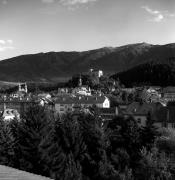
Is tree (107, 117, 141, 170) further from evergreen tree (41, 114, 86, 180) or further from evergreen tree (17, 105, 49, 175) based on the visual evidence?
evergreen tree (17, 105, 49, 175)

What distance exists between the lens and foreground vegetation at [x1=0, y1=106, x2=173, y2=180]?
31.5 metres

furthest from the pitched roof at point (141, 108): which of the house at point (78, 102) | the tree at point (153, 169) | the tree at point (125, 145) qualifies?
the tree at point (153, 169)

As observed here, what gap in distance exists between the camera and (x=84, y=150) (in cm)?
4019

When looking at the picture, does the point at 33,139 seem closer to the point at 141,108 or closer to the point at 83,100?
the point at 141,108

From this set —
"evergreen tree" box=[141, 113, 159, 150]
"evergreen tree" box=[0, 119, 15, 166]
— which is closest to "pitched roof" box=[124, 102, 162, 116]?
"evergreen tree" box=[141, 113, 159, 150]

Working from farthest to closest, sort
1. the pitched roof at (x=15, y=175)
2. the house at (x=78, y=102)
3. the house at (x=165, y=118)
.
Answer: the house at (x=78, y=102) < the house at (x=165, y=118) < the pitched roof at (x=15, y=175)

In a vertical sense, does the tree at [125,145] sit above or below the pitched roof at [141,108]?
below

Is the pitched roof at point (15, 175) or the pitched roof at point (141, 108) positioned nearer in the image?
the pitched roof at point (15, 175)

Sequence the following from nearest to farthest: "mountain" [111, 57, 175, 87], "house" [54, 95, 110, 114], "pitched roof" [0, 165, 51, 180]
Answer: "pitched roof" [0, 165, 51, 180]
"house" [54, 95, 110, 114]
"mountain" [111, 57, 175, 87]

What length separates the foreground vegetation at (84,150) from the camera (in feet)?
103

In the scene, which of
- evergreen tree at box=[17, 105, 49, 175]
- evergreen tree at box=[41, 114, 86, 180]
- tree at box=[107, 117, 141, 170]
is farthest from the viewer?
tree at box=[107, 117, 141, 170]

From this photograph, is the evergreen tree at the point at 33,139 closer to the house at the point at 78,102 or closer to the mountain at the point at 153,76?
the house at the point at 78,102

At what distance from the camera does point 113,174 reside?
33031 mm

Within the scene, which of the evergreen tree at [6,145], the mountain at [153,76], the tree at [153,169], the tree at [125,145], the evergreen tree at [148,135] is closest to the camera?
the tree at [153,169]
